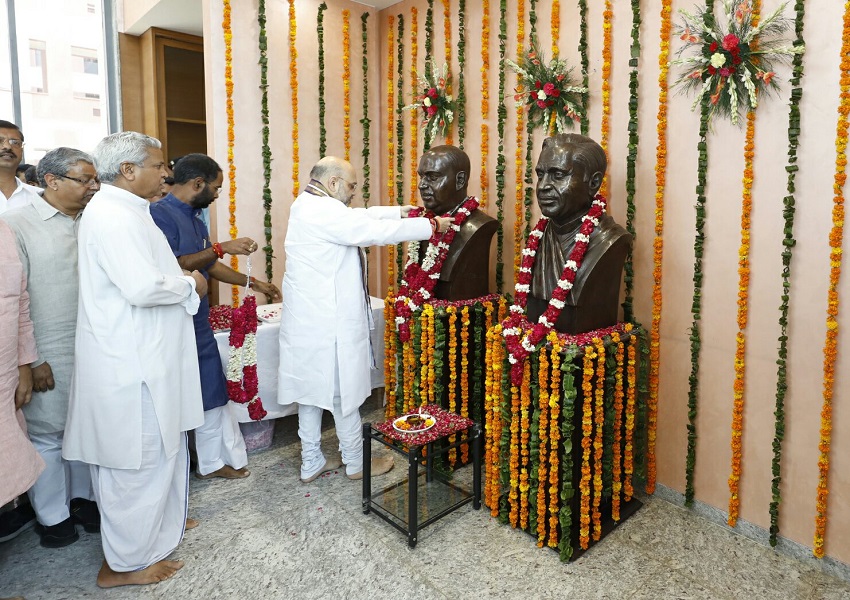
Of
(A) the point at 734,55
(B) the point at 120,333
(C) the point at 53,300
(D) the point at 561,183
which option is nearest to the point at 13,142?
(C) the point at 53,300

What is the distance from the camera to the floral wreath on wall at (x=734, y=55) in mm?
2527

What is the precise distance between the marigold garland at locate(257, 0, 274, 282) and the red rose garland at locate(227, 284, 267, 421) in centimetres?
109

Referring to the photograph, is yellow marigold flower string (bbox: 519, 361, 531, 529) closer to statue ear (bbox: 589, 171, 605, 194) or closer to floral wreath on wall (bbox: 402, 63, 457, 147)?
statue ear (bbox: 589, 171, 605, 194)

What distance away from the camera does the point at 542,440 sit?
8.71 feet

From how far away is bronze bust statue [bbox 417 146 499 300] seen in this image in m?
3.33

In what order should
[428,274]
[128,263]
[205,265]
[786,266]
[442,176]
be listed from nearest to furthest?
[128,263]
[786,266]
[205,265]
[442,176]
[428,274]

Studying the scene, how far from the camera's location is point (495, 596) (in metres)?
2.39

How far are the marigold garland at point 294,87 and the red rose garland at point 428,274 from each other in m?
1.31

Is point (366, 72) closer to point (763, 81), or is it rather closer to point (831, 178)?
point (763, 81)

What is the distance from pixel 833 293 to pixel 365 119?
3376mm

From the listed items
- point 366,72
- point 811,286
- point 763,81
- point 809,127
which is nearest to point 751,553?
point 811,286

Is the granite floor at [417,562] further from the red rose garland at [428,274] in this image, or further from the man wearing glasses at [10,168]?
the man wearing glasses at [10,168]

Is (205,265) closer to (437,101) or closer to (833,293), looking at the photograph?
(437,101)

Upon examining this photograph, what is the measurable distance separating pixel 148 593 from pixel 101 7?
517 cm
